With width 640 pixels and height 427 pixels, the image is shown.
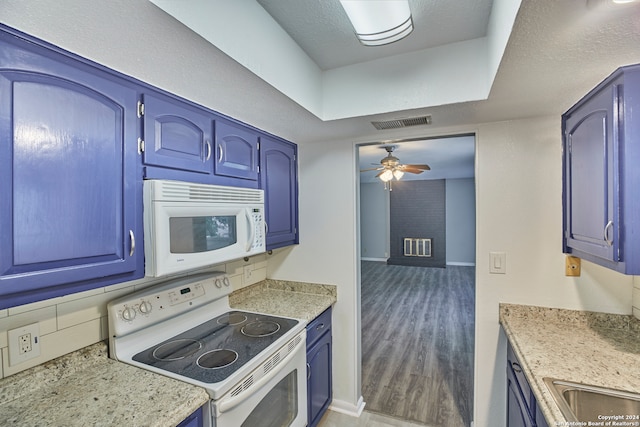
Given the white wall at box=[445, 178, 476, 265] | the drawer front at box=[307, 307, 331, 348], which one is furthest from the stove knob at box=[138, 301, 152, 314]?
the white wall at box=[445, 178, 476, 265]

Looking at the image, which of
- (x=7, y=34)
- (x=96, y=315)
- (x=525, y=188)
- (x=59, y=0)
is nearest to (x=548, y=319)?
(x=525, y=188)

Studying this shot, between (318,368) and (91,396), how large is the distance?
4.46 ft

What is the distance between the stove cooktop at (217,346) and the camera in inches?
49.3

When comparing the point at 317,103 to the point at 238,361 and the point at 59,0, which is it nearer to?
the point at 59,0

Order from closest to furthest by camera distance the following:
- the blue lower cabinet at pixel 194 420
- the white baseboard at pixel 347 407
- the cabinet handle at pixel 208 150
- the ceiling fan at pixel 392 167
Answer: the blue lower cabinet at pixel 194 420, the cabinet handle at pixel 208 150, the white baseboard at pixel 347 407, the ceiling fan at pixel 392 167

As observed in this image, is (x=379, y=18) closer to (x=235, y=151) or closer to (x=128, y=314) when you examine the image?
(x=235, y=151)

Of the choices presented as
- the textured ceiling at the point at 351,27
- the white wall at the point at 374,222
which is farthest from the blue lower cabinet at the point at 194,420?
the white wall at the point at 374,222

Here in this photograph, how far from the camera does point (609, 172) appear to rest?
1.14m

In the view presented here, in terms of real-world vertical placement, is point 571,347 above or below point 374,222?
below

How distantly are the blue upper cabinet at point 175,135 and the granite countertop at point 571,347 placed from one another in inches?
66.9

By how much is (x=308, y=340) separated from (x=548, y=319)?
1.42 m

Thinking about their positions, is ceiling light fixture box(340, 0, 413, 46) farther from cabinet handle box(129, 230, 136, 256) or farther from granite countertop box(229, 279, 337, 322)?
granite countertop box(229, 279, 337, 322)

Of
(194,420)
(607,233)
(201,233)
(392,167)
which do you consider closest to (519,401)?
(607,233)

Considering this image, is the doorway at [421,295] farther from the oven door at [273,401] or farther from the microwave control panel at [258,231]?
the microwave control panel at [258,231]
